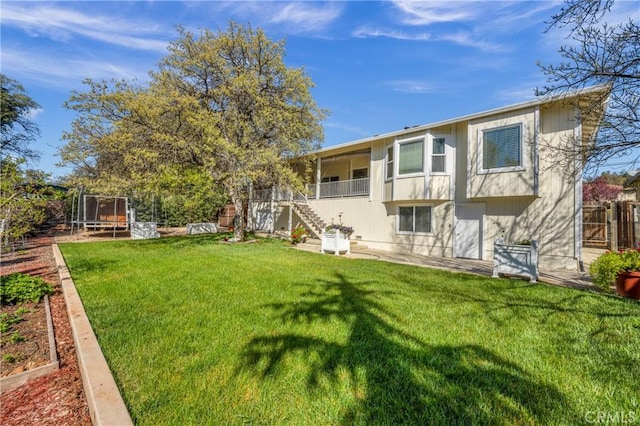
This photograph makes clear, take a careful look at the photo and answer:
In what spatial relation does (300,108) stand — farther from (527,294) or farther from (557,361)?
(557,361)

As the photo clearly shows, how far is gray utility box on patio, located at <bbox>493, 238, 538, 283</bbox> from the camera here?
23.7 feet

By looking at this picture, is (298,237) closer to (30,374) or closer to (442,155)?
(442,155)

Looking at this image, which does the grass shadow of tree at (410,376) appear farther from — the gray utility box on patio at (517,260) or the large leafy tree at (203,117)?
the large leafy tree at (203,117)

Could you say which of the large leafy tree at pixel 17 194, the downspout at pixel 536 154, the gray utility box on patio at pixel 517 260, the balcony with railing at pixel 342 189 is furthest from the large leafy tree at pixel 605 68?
→ the balcony with railing at pixel 342 189

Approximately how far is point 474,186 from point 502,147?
157 centimetres

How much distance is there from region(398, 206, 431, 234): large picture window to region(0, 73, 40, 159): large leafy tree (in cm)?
2172

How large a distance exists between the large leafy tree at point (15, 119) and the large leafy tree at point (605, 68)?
24.9 metres

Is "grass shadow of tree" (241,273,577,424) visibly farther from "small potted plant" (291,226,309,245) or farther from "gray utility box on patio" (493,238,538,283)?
"small potted plant" (291,226,309,245)

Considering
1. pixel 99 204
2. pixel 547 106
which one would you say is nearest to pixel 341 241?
pixel 547 106

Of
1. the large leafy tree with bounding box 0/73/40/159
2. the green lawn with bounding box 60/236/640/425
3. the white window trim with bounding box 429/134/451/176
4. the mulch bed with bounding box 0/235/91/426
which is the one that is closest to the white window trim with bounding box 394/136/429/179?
the white window trim with bounding box 429/134/451/176

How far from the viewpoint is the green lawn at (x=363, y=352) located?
225cm

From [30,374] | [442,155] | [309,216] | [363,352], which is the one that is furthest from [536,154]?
[30,374]

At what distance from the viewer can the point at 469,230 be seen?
1164cm

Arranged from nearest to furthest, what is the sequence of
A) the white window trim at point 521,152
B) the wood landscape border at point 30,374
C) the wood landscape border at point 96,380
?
the wood landscape border at point 96,380
the wood landscape border at point 30,374
the white window trim at point 521,152
